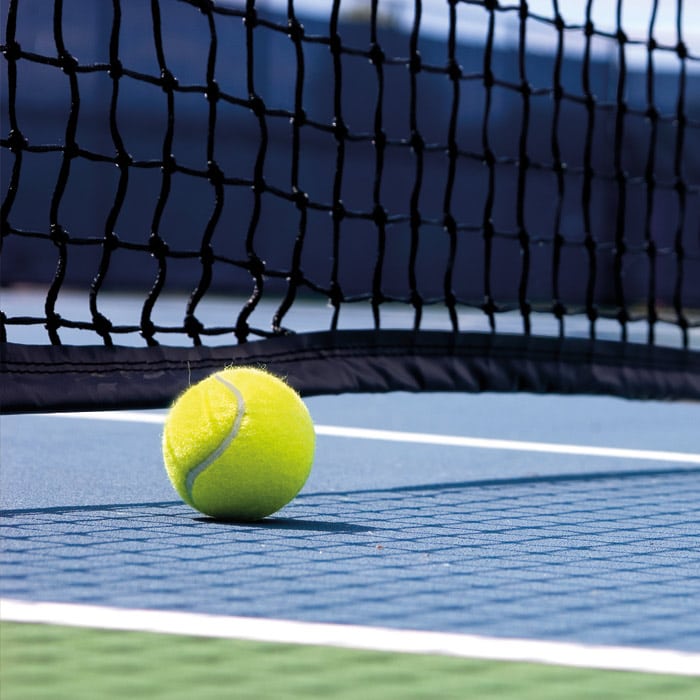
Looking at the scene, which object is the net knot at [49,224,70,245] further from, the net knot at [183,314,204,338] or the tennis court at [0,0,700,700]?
the net knot at [183,314,204,338]

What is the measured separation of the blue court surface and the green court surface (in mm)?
142

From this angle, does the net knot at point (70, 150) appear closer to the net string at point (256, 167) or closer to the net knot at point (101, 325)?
the net string at point (256, 167)

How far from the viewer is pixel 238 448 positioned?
2225 mm

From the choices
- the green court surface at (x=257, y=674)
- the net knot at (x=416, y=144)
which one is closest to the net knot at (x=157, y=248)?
the net knot at (x=416, y=144)

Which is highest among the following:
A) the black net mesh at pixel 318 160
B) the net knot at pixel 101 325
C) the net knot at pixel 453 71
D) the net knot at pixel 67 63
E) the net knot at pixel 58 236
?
the black net mesh at pixel 318 160

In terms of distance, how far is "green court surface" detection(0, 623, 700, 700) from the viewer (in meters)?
1.26

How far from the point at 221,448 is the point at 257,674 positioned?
0.91 m

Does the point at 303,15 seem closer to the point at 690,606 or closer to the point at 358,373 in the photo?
the point at 358,373

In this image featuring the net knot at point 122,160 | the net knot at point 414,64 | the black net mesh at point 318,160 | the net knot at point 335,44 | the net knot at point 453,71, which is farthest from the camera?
the black net mesh at point 318,160

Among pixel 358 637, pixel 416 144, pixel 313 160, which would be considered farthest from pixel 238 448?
pixel 313 160

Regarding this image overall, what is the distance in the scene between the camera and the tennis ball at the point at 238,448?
2.23 metres

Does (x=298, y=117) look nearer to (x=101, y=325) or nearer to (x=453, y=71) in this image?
(x=453, y=71)

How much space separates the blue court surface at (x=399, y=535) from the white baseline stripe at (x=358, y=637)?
0.11ft

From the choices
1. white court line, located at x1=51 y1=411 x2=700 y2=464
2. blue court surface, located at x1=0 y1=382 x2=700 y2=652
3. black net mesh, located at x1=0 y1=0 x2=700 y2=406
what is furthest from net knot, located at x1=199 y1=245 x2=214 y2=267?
black net mesh, located at x1=0 y1=0 x2=700 y2=406
